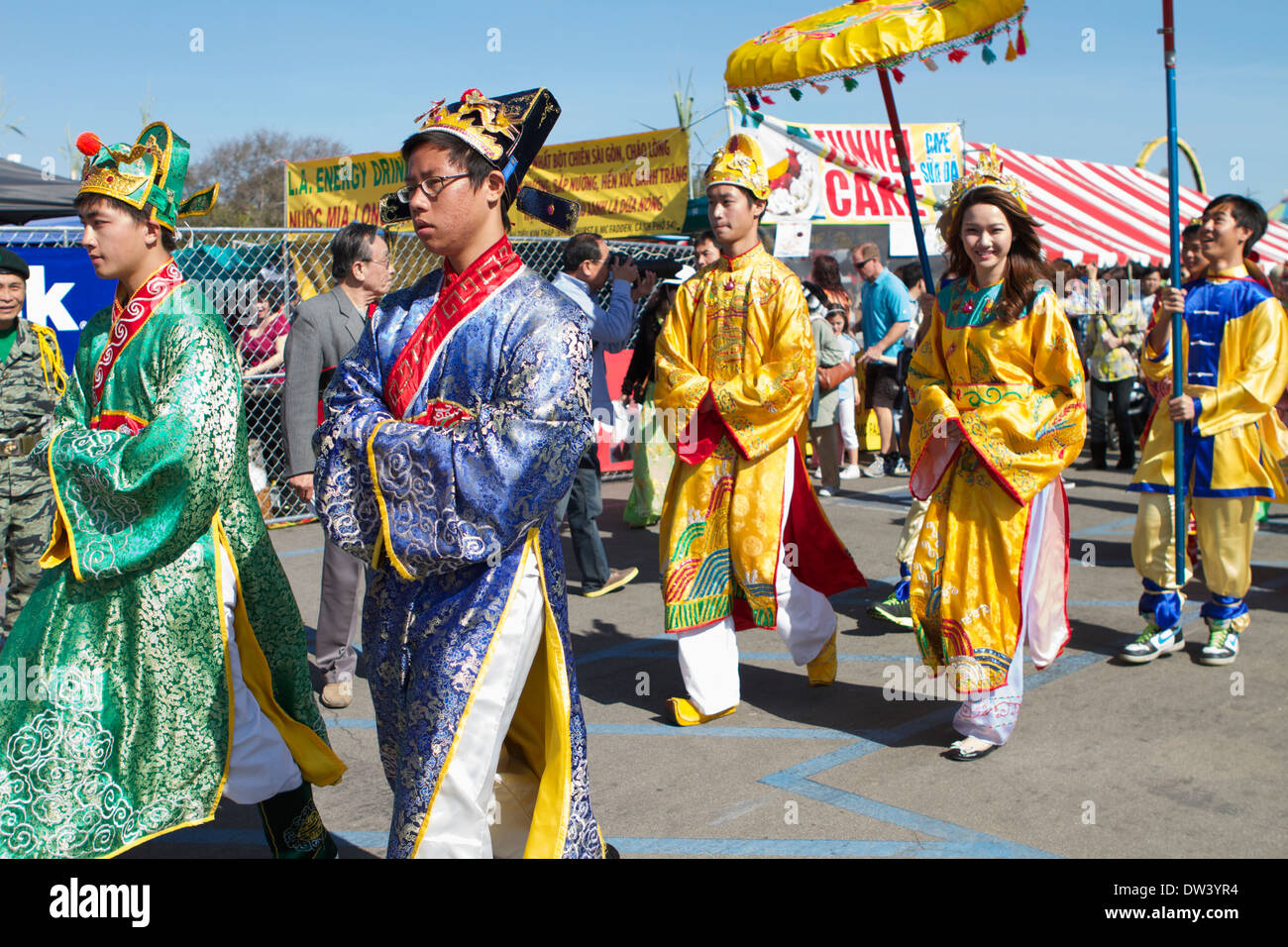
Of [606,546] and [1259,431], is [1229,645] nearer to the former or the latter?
[1259,431]

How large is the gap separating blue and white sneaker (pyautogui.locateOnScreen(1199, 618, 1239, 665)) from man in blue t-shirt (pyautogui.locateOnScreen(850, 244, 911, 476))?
380cm

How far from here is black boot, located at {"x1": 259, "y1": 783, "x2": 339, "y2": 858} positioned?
329cm

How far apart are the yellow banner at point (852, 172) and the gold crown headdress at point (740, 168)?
9.93m

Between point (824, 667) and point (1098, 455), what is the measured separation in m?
7.38

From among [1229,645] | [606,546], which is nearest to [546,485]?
[1229,645]

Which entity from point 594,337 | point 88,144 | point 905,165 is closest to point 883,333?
point 594,337

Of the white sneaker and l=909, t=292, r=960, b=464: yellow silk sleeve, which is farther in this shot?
the white sneaker

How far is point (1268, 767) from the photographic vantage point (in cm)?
409

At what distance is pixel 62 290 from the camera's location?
320 inches

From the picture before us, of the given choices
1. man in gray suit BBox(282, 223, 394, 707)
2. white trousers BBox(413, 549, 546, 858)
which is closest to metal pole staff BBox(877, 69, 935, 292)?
man in gray suit BBox(282, 223, 394, 707)

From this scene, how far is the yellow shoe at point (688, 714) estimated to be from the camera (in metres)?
4.72

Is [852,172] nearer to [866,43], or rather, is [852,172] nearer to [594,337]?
[594,337]

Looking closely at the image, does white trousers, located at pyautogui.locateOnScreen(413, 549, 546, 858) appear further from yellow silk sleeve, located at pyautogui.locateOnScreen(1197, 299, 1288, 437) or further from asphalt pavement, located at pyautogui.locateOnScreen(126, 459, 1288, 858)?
yellow silk sleeve, located at pyautogui.locateOnScreen(1197, 299, 1288, 437)

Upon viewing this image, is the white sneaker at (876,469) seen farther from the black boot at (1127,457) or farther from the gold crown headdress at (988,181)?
the gold crown headdress at (988,181)
